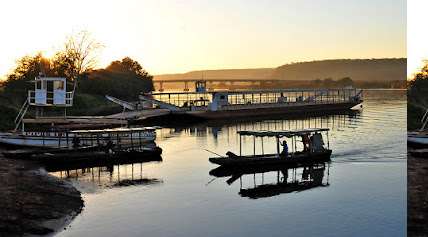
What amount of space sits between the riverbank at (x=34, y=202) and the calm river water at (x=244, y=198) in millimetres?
387

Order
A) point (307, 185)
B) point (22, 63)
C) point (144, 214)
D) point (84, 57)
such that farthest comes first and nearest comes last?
1. point (84, 57)
2. point (22, 63)
3. point (307, 185)
4. point (144, 214)

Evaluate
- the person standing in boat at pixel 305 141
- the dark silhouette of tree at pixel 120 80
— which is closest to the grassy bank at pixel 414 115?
the person standing in boat at pixel 305 141

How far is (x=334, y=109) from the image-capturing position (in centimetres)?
4822

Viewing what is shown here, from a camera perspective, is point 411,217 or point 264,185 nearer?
point 411,217

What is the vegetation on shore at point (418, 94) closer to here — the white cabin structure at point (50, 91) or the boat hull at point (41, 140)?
the boat hull at point (41, 140)

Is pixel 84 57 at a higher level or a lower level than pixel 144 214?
higher

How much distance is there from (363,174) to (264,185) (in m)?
3.45

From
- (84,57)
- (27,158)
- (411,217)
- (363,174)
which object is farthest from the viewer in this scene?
(84,57)

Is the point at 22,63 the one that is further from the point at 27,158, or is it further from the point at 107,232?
the point at 107,232

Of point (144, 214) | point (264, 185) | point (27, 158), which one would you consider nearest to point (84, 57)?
point (27, 158)

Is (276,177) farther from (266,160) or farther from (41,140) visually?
(41,140)

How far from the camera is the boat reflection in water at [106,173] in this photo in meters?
16.3

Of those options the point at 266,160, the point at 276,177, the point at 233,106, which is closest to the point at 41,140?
the point at 266,160

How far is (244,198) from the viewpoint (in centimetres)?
1480
